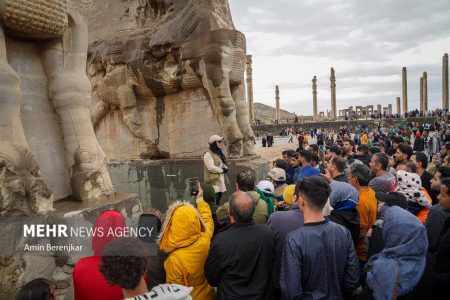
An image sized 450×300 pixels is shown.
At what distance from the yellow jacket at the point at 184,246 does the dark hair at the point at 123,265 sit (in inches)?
22.1

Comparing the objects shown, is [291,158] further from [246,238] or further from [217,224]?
[246,238]

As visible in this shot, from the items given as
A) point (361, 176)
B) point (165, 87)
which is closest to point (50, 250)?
point (361, 176)

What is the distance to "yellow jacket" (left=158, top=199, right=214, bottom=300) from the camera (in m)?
2.17

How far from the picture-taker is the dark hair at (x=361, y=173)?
3.07 meters

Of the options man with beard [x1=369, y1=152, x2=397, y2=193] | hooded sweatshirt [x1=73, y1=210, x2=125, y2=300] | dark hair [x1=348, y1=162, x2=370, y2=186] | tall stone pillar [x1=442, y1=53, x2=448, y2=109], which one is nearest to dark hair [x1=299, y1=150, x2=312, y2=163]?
man with beard [x1=369, y1=152, x2=397, y2=193]

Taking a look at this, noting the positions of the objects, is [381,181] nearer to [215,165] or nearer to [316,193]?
[316,193]

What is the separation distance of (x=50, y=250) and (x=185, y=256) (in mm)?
1212

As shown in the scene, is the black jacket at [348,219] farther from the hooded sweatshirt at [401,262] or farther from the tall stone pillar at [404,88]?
the tall stone pillar at [404,88]

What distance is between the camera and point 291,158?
6.27 meters

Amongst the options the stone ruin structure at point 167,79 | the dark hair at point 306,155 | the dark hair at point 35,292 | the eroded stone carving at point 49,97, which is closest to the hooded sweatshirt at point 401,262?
the dark hair at point 35,292

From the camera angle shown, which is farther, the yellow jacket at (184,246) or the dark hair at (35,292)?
the yellow jacket at (184,246)

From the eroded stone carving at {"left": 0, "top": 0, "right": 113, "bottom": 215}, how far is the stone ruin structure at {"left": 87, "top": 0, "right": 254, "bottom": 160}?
3.51m

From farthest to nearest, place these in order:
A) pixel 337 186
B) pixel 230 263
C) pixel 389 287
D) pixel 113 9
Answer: pixel 113 9, pixel 337 186, pixel 230 263, pixel 389 287

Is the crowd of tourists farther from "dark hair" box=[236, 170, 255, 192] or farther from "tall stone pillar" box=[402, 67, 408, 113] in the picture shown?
"tall stone pillar" box=[402, 67, 408, 113]
